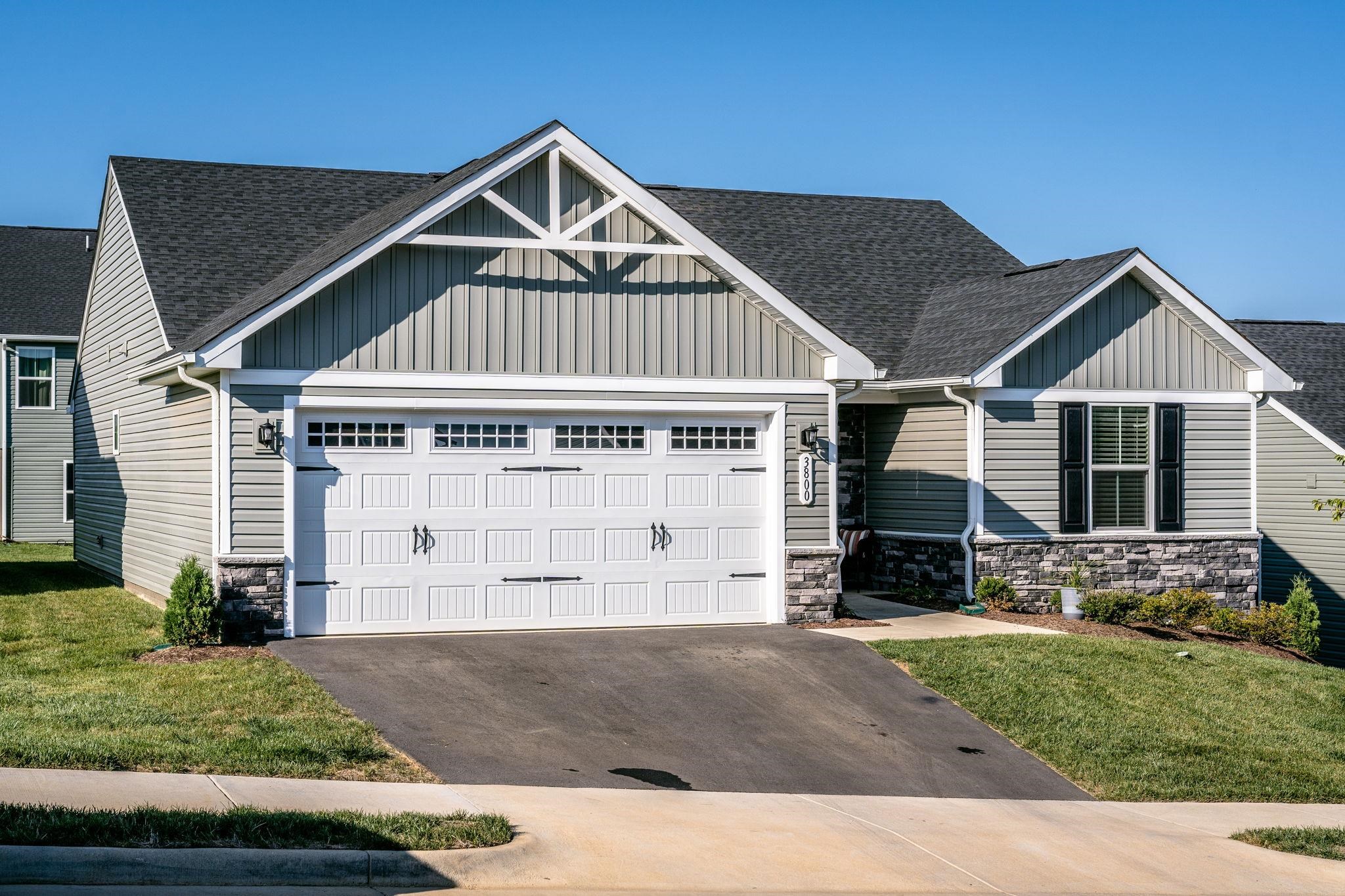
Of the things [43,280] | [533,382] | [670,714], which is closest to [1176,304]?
[533,382]

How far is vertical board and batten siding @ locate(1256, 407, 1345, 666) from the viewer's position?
75.8ft

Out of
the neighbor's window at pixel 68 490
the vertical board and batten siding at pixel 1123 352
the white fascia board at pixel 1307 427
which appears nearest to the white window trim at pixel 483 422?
the vertical board and batten siding at pixel 1123 352

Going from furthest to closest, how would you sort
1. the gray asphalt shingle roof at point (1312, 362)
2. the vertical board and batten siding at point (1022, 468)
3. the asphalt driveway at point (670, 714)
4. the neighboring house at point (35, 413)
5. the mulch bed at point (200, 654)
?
the neighboring house at point (35, 413) < the gray asphalt shingle roof at point (1312, 362) < the vertical board and batten siding at point (1022, 468) < the mulch bed at point (200, 654) < the asphalt driveway at point (670, 714)

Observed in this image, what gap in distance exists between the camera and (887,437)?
19.8 m

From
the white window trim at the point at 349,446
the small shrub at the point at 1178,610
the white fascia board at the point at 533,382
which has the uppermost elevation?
the white fascia board at the point at 533,382

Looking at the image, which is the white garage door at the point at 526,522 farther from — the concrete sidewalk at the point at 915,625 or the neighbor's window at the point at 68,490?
the neighbor's window at the point at 68,490

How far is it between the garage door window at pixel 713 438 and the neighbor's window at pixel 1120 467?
17.5 feet

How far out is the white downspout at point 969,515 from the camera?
1806 cm

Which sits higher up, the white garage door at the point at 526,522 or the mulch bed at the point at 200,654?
the white garage door at the point at 526,522

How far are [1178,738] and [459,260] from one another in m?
8.50

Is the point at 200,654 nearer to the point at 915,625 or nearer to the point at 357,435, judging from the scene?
the point at 357,435

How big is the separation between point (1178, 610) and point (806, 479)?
234 inches

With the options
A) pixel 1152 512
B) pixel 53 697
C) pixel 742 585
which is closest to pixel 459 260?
pixel 742 585

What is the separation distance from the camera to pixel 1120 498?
18.8 m
